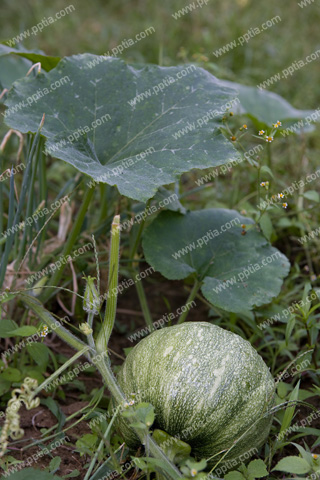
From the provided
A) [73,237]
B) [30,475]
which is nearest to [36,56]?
[73,237]

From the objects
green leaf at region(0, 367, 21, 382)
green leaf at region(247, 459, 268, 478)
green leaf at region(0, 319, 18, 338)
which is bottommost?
green leaf at region(247, 459, 268, 478)

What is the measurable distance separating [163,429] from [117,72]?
1.48 metres

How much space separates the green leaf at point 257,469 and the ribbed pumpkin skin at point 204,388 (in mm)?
76

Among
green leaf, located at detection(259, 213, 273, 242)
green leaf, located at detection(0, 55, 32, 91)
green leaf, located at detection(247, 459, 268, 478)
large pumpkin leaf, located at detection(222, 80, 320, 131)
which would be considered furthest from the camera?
large pumpkin leaf, located at detection(222, 80, 320, 131)

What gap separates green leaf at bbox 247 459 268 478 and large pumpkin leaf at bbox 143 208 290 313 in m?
0.59

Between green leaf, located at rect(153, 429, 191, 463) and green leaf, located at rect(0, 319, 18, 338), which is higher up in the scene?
green leaf, located at rect(0, 319, 18, 338)

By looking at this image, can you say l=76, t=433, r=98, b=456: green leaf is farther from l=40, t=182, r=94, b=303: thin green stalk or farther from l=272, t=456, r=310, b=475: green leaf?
l=40, t=182, r=94, b=303: thin green stalk

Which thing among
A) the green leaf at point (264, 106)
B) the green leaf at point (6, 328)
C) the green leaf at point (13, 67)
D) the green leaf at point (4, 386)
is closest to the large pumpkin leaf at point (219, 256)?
the green leaf at point (6, 328)

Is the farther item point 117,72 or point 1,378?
point 117,72

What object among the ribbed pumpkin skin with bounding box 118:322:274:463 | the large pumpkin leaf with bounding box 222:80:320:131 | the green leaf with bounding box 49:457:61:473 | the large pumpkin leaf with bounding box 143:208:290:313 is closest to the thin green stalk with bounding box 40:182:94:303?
the large pumpkin leaf with bounding box 143:208:290:313

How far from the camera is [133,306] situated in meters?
2.65

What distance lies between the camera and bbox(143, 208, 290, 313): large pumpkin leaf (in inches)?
81.8

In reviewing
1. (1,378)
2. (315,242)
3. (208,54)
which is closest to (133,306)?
(1,378)

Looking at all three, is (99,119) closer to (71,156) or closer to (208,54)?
(71,156)
